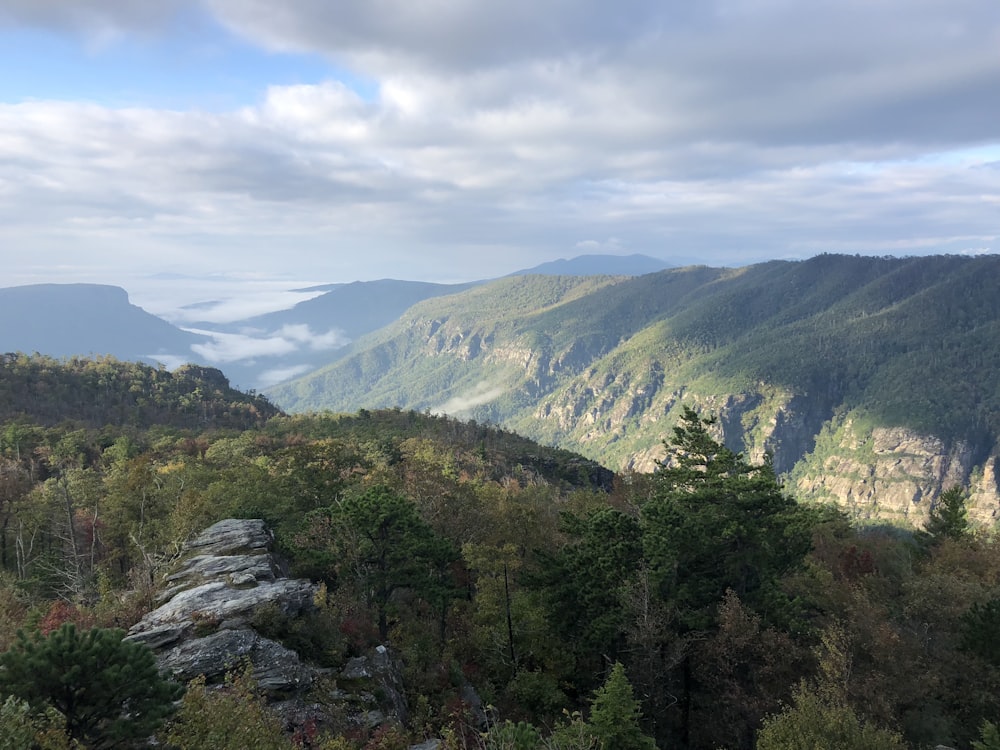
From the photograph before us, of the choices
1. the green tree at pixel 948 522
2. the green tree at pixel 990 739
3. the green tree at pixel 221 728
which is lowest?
the green tree at pixel 948 522

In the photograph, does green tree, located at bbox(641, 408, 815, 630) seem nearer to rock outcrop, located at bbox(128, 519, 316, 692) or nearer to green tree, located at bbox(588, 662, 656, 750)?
green tree, located at bbox(588, 662, 656, 750)

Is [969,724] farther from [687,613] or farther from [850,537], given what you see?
[850,537]

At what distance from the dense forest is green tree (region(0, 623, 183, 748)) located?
0.49 ft

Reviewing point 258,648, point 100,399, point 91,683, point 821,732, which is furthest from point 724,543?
point 100,399

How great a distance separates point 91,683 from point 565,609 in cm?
3233

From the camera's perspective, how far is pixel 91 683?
16.7 metres

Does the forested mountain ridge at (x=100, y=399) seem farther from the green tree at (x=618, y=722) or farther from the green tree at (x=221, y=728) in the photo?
the green tree at (x=618, y=722)

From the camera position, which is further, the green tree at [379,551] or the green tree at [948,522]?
the green tree at [948,522]

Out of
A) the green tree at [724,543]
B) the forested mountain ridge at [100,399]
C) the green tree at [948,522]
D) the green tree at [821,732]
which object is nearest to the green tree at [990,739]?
the green tree at [821,732]

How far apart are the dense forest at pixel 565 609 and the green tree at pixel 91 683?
15 centimetres

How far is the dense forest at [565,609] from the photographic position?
26516mm

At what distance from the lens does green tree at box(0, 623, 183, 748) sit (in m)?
16.1

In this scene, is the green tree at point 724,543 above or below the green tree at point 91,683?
below

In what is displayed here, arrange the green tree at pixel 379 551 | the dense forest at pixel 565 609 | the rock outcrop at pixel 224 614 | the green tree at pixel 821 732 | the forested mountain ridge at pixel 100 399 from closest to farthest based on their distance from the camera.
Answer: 1. the rock outcrop at pixel 224 614
2. the green tree at pixel 821 732
3. the dense forest at pixel 565 609
4. the green tree at pixel 379 551
5. the forested mountain ridge at pixel 100 399
